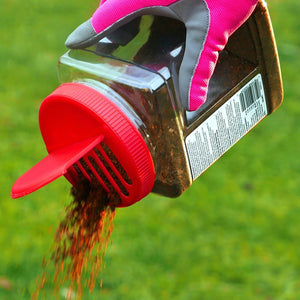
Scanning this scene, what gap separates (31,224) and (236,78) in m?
1.51

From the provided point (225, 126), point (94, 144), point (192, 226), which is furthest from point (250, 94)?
point (192, 226)

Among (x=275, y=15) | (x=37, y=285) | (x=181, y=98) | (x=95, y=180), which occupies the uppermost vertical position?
(x=181, y=98)

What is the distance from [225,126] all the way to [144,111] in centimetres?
23

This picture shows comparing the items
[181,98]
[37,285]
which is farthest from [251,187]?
[181,98]

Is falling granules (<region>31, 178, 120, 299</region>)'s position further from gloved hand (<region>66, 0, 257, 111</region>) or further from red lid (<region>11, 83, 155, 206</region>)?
gloved hand (<region>66, 0, 257, 111</region>)

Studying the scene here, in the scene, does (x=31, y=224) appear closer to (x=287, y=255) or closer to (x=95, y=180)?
(x=287, y=255)

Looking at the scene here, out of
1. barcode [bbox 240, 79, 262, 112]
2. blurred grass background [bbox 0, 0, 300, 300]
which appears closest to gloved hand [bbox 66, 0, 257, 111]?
barcode [bbox 240, 79, 262, 112]

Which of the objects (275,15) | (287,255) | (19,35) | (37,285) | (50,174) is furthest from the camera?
(275,15)

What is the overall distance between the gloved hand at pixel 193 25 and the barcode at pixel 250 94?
8.8 inches

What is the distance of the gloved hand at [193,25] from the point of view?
1.34 m

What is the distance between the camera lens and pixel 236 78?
1.57m

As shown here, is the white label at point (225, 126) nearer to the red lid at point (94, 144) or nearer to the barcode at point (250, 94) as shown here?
the barcode at point (250, 94)

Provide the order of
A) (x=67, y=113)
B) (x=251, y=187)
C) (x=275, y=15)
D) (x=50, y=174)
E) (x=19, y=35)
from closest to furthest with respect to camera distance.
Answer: (x=50, y=174) < (x=67, y=113) < (x=251, y=187) < (x=19, y=35) < (x=275, y=15)

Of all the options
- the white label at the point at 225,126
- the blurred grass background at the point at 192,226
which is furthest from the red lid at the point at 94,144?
the blurred grass background at the point at 192,226
